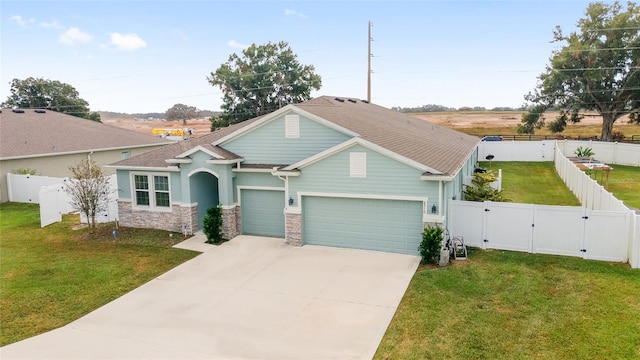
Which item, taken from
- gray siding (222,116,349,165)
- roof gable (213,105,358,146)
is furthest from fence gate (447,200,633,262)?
gray siding (222,116,349,165)

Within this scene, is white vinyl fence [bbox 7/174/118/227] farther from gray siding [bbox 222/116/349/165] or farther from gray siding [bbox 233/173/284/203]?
gray siding [bbox 222/116/349/165]

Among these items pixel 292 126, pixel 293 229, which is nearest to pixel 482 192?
pixel 293 229

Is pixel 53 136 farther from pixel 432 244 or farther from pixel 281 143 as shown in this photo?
pixel 432 244

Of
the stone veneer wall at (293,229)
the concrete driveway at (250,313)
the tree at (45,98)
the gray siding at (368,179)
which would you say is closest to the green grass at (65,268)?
the concrete driveway at (250,313)

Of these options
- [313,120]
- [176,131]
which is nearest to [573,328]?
[313,120]

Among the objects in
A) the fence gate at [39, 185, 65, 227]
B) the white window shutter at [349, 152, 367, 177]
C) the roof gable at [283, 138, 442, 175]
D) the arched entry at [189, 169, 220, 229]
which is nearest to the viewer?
the roof gable at [283, 138, 442, 175]

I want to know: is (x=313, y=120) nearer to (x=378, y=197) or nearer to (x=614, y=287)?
(x=378, y=197)
